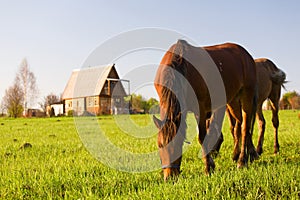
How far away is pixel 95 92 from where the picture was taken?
19.9 m

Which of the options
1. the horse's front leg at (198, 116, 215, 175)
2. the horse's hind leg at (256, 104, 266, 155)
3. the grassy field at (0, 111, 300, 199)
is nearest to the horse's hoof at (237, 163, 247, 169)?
the grassy field at (0, 111, 300, 199)

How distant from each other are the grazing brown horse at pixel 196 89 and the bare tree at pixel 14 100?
50.5 meters

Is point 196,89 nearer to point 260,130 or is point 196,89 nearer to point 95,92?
point 260,130

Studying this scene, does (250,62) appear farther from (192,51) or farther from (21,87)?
(21,87)

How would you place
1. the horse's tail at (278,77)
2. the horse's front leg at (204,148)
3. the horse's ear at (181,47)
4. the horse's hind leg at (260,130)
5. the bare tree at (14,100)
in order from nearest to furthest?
the horse's ear at (181,47) → the horse's front leg at (204,148) → the horse's hind leg at (260,130) → the horse's tail at (278,77) → the bare tree at (14,100)

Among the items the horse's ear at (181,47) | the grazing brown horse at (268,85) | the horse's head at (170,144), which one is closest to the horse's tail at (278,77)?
the grazing brown horse at (268,85)

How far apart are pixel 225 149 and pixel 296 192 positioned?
4.77 metres

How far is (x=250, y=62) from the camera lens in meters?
6.90

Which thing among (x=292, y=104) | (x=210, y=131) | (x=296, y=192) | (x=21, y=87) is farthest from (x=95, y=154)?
(x=292, y=104)

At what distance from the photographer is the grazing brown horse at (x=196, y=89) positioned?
4.14 m

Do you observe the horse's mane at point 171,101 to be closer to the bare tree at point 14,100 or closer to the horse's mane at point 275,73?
the horse's mane at point 275,73

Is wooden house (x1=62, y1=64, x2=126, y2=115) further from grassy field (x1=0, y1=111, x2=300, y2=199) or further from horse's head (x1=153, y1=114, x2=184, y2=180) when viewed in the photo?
horse's head (x1=153, y1=114, x2=184, y2=180)

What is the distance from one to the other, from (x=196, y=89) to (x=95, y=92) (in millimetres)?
15491

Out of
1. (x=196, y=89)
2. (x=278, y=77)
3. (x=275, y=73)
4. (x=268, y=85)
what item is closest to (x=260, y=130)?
(x=268, y=85)
